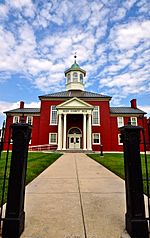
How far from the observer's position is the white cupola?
108ft

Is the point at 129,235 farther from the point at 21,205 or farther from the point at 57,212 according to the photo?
the point at 21,205

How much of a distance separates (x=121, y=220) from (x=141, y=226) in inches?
19.7

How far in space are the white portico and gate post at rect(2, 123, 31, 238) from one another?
→ 71.7 feet

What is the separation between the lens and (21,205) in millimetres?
2469

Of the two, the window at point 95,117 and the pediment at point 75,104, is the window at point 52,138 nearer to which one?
the pediment at point 75,104

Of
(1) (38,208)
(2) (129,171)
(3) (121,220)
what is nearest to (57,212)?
(1) (38,208)

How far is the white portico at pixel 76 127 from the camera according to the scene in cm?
2467

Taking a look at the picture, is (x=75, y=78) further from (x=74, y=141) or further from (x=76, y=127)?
(x=74, y=141)

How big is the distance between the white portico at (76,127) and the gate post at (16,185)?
71.7 feet

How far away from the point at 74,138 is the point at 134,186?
1000 inches

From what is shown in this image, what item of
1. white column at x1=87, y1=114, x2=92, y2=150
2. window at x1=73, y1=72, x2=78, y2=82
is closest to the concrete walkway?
white column at x1=87, y1=114, x2=92, y2=150

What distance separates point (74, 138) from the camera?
2769 centimetres

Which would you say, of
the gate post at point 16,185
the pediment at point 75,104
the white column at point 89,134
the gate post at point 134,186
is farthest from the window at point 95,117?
the gate post at point 16,185

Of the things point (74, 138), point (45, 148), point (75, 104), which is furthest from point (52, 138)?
point (75, 104)
